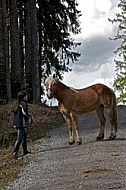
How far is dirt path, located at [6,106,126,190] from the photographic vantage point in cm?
951

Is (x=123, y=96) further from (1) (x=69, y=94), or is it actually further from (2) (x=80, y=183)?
(2) (x=80, y=183)

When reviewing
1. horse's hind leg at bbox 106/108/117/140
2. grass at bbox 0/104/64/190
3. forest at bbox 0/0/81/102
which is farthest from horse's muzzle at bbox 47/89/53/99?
forest at bbox 0/0/81/102

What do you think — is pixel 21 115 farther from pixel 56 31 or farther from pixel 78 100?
pixel 56 31

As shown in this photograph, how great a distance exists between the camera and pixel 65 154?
43.4ft

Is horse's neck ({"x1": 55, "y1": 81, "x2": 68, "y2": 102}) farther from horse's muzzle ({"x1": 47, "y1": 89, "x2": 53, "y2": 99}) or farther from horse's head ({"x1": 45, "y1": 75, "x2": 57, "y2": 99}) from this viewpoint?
horse's muzzle ({"x1": 47, "y1": 89, "x2": 53, "y2": 99})

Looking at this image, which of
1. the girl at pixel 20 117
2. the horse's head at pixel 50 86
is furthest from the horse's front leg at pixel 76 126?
the girl at pixel 20 117

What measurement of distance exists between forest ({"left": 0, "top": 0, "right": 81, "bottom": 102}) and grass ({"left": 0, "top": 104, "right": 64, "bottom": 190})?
4064 mm

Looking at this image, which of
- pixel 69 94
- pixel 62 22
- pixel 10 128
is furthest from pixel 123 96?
pixel 69 94

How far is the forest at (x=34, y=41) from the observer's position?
29.8 m

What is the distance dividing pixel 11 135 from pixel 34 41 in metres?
13.6

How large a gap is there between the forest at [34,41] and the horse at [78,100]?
12.6m

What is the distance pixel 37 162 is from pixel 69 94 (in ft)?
10.7

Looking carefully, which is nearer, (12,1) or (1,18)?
(1,18)

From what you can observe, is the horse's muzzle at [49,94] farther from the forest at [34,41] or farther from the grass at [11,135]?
the forest at [34,41]
